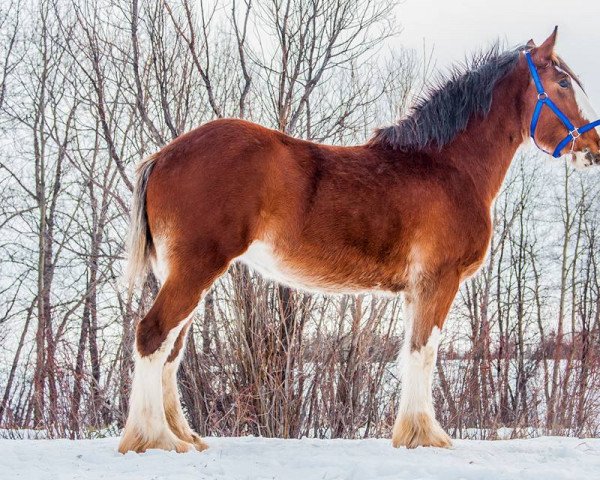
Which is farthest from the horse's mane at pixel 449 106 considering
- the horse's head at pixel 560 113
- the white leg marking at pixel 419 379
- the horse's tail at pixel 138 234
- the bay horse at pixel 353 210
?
the horse's tail at pixel 138 234

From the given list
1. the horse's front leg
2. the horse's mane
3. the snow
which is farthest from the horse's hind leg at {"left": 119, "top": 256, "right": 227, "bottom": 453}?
the horse's mane

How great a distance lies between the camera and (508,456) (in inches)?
169

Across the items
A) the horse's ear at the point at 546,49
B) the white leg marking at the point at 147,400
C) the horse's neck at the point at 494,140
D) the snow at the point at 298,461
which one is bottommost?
the snow at the point at 298,461

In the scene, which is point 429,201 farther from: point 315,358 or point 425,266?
point 315,358

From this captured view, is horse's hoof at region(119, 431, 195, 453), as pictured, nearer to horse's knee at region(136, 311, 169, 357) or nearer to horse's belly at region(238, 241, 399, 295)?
horse's knee at region(136, 311, 169, 357)

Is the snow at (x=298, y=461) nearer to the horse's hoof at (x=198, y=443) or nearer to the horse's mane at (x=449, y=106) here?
the horse's hoof at (x=198, y=443)

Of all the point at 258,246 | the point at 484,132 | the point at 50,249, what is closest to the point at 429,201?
the point at 484,132

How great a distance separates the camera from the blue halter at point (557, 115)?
4.77 m

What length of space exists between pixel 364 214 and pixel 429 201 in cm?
55

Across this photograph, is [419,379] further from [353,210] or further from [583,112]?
[583,112]

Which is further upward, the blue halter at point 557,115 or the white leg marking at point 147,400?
the blue halter at point 557,115

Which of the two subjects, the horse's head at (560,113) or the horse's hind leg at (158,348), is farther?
the horse's head at (560,113)

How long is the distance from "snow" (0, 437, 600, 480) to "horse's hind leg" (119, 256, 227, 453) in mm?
121

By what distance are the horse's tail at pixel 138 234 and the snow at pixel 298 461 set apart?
1220mm
